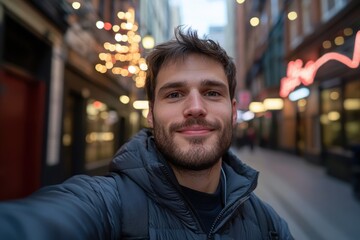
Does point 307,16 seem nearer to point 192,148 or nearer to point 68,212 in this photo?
point 192,148

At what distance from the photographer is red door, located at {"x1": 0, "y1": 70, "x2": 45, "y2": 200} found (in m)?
5.61

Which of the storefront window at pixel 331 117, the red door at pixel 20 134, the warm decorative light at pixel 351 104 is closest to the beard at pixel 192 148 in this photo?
the red door at pixel 20 134

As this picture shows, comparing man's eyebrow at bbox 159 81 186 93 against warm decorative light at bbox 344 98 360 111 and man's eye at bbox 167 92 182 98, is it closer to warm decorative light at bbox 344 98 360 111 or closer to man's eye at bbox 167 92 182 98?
man's eye at bbox 167 92 182 98

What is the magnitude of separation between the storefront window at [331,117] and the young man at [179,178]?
11393 mm

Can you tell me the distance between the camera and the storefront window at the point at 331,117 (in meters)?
12.0

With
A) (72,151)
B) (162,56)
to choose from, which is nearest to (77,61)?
(72,151)

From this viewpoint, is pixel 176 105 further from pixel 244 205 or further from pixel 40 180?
pixel 40 180

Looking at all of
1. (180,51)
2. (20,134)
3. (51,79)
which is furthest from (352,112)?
(180,51)

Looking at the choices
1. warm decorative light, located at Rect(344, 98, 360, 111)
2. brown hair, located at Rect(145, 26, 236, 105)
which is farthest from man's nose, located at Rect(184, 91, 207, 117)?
warm decorative light, located at Rect(344, 98, 360, 111)

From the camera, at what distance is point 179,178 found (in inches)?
64.9

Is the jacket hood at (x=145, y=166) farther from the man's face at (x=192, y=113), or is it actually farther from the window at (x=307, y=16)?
the window at (x=307, y=16)

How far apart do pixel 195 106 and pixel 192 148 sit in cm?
22

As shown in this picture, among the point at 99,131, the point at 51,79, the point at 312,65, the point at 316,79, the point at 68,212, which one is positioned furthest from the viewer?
the point at 316,79

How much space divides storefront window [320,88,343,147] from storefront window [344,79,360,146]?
0.56 metres
